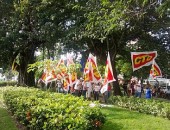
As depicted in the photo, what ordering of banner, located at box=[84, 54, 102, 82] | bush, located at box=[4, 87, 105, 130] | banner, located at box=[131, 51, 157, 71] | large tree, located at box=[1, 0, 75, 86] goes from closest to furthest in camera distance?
bush, located at box=[4, 87, 105, 130] → banner, located at box=[131, 51, 157, 71] → banner, located at box=[84, 54, 102, 82] → large tree, located at box=[1, 0, 75, 86]

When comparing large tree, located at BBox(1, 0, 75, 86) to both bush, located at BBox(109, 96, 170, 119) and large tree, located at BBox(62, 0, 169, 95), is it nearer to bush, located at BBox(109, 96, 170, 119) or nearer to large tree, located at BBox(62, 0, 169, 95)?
large tree, located at BBox(62, 0, 169, 95)

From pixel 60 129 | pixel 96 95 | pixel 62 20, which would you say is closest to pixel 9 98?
pixel 60 129

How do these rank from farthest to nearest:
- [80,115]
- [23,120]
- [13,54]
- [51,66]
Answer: [13,54]
[51,66]
[23,120]
[80,115]

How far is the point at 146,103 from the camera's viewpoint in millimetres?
15359

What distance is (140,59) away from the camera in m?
16.1

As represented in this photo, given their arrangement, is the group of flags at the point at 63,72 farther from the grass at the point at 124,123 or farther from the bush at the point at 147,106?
the grass at the point at 124,123

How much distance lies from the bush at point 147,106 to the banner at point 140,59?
1.81m

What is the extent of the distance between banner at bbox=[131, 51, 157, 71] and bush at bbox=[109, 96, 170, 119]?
1805mm

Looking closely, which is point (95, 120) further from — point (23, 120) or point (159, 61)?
point (159, 61)

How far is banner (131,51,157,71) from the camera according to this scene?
52.4 ft

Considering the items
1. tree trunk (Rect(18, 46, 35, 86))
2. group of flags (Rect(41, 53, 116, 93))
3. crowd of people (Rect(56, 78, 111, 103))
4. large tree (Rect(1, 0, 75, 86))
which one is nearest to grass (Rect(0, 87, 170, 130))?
group of flags (Rect(41, 53, 116, 93))

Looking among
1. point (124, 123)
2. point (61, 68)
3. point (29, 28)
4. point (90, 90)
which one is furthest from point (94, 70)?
point (29, 28)

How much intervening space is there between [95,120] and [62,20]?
58.4 feet

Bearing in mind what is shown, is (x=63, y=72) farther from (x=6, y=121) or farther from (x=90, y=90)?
(x=6, y=121)
